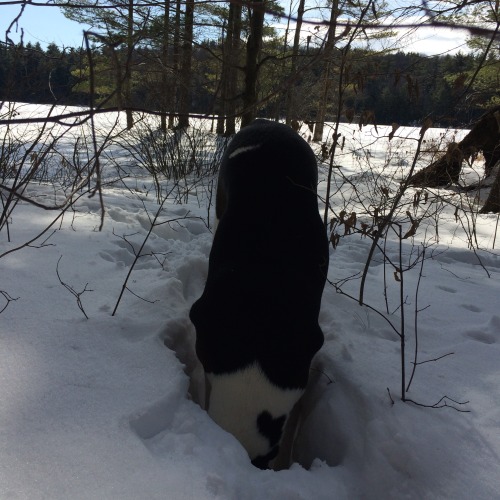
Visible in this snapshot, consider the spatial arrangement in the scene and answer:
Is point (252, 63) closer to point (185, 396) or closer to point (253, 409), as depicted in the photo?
point (185, 396)

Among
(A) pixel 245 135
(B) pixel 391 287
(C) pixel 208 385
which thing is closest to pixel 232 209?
(A) pixel 245 135

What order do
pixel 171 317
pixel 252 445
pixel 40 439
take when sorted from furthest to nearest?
pixel 171 317
pixel 252 445
pixel 40 439

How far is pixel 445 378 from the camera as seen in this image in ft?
6.37

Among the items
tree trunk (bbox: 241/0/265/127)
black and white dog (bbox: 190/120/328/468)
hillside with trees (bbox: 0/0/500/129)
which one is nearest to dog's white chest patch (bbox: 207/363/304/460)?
black and white dog (bbox: 190/120/328/468)

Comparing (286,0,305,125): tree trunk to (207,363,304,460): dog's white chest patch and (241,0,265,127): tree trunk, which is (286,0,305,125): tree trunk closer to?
(241,0,265,127): tree trunk

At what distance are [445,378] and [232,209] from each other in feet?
4.07

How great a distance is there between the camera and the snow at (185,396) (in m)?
1.27

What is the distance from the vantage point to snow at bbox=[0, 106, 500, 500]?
127cm

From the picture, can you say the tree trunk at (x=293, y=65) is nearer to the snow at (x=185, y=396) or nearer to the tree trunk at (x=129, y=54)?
the tree trunk at (x=129, y=54)

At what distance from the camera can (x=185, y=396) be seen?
5.51ft

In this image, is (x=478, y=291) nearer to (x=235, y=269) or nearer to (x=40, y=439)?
(x=235, y=269)

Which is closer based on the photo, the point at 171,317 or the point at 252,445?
the point at 252,445

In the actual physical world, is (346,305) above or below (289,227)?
below

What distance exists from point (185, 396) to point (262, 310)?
1.59ft
